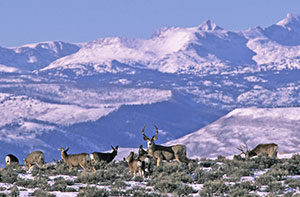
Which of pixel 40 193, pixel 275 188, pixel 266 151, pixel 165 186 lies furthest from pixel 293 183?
pixel 266 151

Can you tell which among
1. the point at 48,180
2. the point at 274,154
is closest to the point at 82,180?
the point at 48,180

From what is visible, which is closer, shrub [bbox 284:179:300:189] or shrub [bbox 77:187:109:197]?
shrub [bbox 77:187:109:197]

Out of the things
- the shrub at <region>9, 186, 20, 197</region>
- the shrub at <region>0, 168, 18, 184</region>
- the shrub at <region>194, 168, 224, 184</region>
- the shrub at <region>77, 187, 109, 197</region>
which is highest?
the shrub at <region>0, 168, 18, 184</region>

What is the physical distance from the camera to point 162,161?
32.8m

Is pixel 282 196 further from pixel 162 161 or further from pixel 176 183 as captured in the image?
pixel 162 161

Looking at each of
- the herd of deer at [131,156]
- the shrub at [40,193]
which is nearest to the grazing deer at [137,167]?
the herd of deer at [131,156]

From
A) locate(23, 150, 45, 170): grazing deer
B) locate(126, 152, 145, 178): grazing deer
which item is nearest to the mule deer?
locate(23, 150, 45, 170): grazing deer

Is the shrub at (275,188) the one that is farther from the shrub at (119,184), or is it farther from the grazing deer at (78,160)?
the grazing deer at (78,160)

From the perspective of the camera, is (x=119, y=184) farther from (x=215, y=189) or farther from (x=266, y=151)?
(x=266, y=151)

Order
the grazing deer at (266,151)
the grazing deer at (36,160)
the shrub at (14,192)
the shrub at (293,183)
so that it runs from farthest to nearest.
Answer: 1. the grazing deer at (266,151)
2. the grazing deer at (36,160)
3. the shrub at (293,183)
4. the shrub at (14,192)

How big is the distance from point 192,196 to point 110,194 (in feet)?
9.07

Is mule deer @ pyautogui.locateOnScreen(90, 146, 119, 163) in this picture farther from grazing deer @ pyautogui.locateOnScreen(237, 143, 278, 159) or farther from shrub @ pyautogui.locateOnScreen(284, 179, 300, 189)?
shrub @ pyautogui.locateOnScreen(284, 179, 300, 189)

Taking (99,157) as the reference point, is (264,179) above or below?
below

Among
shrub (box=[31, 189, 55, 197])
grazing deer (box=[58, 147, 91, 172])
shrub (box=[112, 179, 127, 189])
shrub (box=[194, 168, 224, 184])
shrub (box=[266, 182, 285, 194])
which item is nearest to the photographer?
shrub (box=[31, 189, 55, 197])
